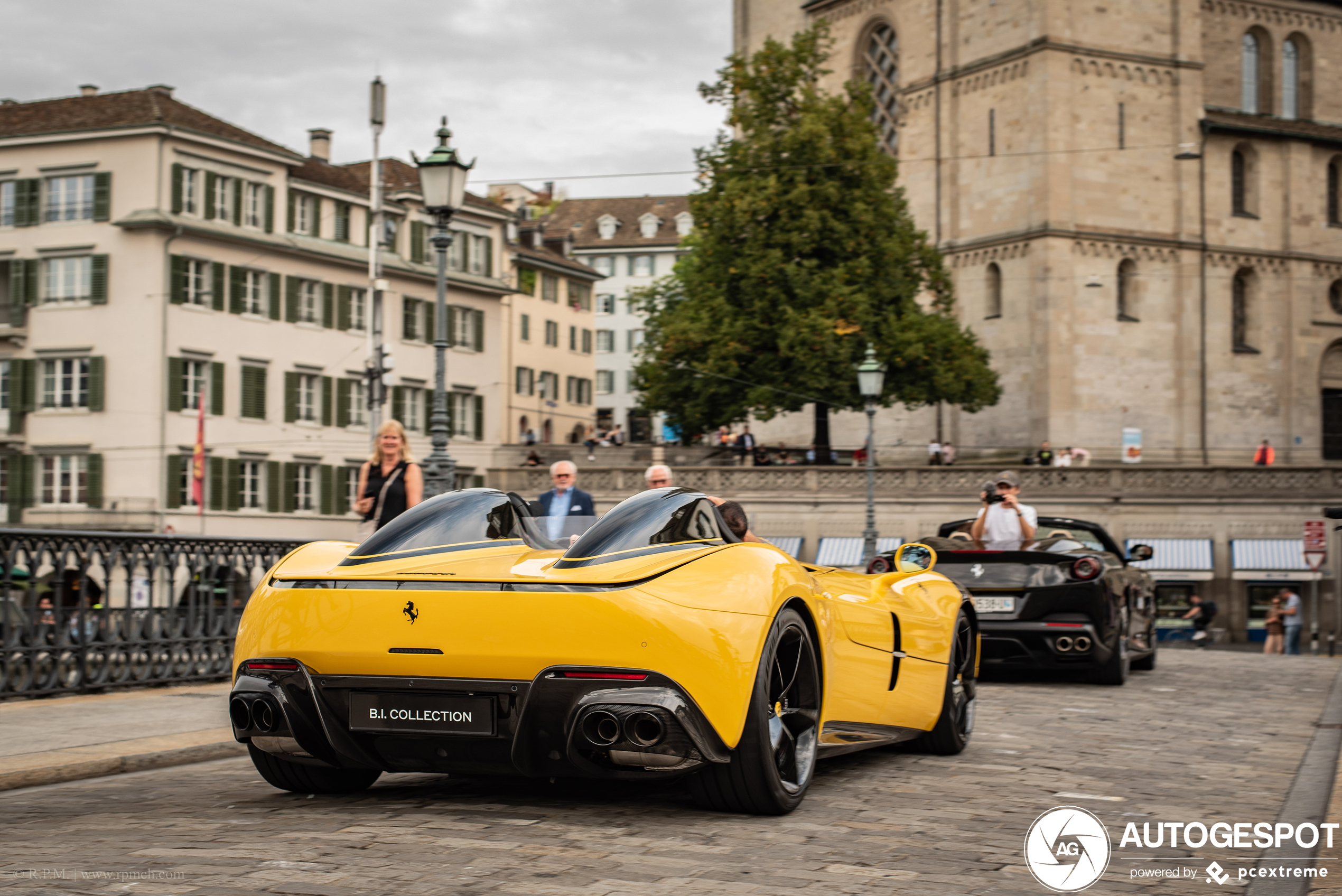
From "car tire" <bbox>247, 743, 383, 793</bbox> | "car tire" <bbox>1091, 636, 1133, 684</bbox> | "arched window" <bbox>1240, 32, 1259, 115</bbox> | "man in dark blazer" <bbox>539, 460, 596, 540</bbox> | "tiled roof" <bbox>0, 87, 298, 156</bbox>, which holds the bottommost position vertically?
"car tire" <bbox>1091, 636, 1133, 684</bbox>

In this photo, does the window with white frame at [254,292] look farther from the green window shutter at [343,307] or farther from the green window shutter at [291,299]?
the green window shutter at [343,307]

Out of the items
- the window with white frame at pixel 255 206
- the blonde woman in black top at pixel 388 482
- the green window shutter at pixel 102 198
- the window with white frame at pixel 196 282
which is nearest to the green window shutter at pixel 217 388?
the window with white frame at pixel 196 282

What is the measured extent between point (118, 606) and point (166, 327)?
124 ft

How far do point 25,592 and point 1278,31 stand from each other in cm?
5798

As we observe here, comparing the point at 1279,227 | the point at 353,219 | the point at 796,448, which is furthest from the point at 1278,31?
the point at 353,219

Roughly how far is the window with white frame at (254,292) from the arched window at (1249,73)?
1441 inches

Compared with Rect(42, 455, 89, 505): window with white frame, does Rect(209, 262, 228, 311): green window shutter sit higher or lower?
higher

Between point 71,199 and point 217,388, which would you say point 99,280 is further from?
point 217,388

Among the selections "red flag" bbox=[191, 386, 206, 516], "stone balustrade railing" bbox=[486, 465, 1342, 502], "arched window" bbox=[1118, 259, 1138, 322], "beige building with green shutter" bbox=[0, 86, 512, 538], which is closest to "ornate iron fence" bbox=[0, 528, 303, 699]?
"beige building with green shutter" bbox=[0, 86, 512, 538]

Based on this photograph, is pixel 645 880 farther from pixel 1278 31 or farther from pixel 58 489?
pixel 1278 31

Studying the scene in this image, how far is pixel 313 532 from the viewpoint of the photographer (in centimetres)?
5281

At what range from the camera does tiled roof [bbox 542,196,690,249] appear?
345 feet

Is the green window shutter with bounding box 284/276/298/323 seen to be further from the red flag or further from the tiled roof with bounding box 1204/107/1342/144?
the tiled roof with bounding box 1204/107/1342/144

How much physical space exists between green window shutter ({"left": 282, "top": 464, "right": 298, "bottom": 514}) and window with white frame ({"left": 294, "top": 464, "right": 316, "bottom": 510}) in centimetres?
2
